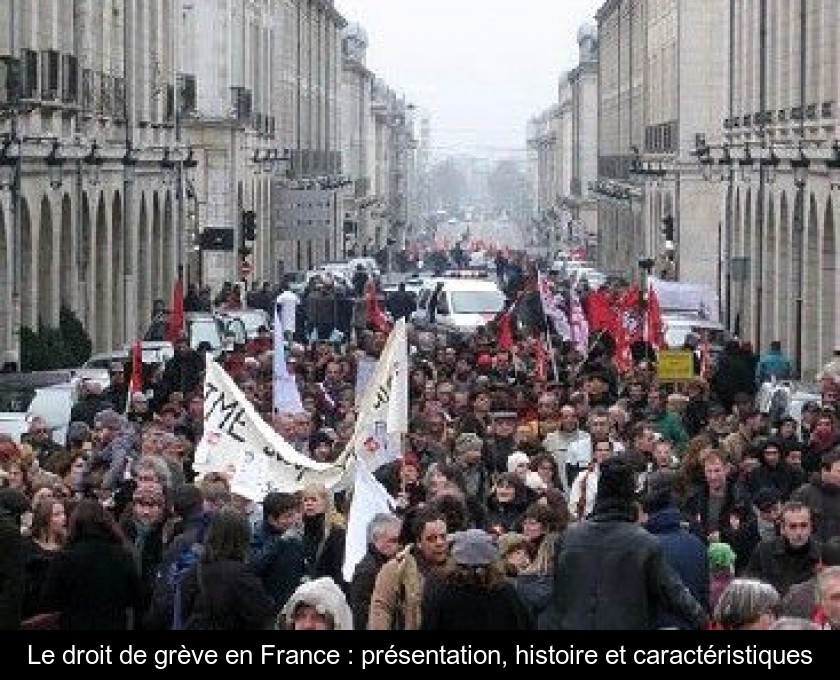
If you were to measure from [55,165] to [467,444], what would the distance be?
84.6 ft

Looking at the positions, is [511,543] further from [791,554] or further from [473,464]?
[473,464]

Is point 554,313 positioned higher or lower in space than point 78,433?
lower

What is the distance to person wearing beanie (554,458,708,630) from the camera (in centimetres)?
1362

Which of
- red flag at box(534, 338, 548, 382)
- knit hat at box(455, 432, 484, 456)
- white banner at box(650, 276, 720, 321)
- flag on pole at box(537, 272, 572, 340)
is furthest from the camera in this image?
white banner at box(650, 276, 720, 321)

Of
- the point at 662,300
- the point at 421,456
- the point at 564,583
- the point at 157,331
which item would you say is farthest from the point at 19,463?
the point at 662,300

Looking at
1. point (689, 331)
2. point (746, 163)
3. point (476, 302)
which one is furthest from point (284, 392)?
point (746, 163)

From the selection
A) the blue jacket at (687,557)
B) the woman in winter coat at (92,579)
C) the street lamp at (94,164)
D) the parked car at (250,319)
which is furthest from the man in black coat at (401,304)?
the woman in winter coat at (92,579)

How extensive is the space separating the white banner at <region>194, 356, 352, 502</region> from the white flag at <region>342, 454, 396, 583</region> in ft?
7.94

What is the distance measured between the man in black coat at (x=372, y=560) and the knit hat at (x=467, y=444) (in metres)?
5.99

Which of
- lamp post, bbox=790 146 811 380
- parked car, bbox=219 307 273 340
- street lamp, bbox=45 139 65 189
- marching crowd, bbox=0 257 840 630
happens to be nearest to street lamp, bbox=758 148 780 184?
lamp post, bbox=790 146 811 380

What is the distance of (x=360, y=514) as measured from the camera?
16.4 m

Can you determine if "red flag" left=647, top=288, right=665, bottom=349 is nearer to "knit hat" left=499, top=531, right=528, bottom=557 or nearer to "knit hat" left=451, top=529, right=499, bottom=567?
"knit hat" left=499, top=531, right=528, bottom=557

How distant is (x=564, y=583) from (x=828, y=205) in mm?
35888

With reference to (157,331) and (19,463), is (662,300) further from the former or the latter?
(19,463)
